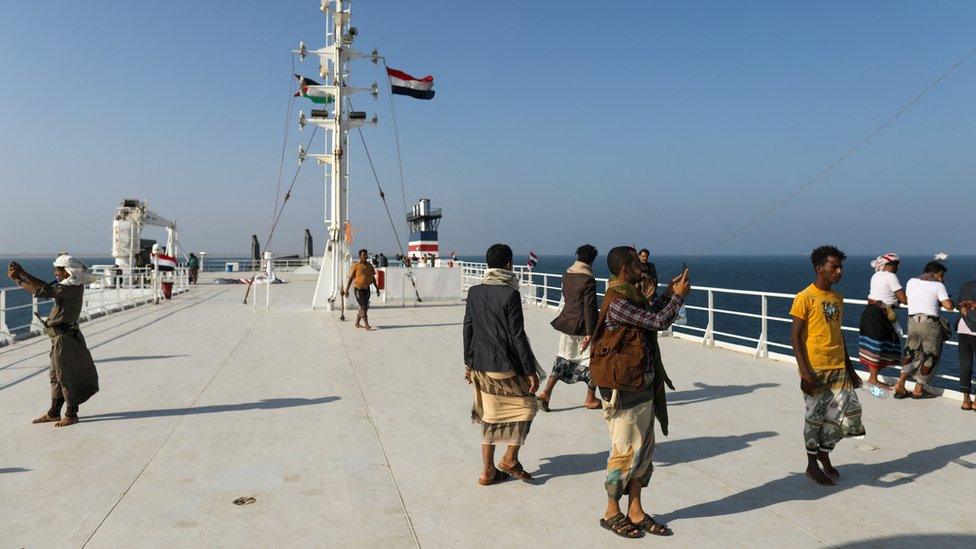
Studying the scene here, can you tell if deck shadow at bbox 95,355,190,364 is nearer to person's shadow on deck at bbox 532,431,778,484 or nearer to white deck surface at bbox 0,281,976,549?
white deck surface at bbox 0,281,976,549

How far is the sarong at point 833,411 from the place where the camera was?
4.38m

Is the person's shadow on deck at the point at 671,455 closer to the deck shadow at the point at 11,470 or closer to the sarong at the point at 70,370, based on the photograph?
the deck shadow at the point at 11,470

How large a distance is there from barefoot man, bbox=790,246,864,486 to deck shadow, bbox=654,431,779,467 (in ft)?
2.81

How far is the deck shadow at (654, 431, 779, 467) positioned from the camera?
503cm

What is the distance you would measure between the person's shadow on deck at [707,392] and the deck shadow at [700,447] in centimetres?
130

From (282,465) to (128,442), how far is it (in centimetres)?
163

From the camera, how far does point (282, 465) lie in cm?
481

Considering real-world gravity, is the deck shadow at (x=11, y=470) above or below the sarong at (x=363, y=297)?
below

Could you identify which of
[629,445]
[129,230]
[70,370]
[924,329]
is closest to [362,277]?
[70,370]

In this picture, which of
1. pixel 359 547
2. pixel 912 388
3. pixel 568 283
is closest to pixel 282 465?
pixel 359 547

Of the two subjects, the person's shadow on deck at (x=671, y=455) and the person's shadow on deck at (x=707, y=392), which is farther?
the person's shadow on deck at (x=707, y=392)

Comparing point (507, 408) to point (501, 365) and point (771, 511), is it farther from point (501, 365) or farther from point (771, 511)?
point (771, 511)

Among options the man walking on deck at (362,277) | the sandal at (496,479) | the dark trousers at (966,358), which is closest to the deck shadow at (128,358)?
the man walking on deck at (362,277)

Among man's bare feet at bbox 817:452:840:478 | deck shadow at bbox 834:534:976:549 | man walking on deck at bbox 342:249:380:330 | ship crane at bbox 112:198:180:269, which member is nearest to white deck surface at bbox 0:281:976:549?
deck shadow at bbox 834:534:976:549
